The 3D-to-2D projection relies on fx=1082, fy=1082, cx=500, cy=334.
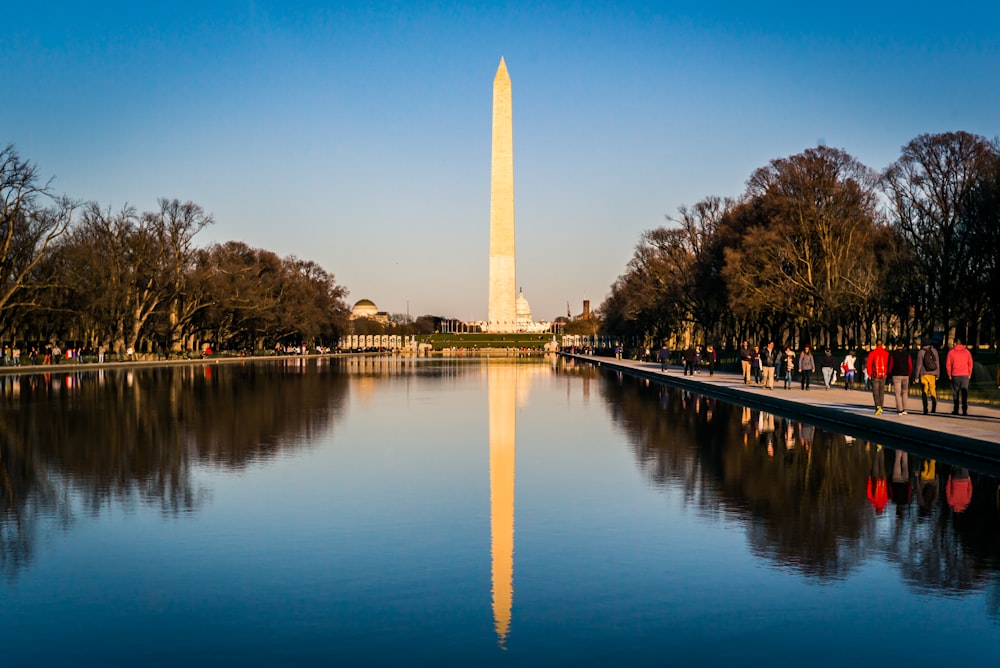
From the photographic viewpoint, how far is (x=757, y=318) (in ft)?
201

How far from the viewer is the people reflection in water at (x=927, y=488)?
37.7ft

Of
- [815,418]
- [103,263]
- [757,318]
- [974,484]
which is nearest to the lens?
[974,484]

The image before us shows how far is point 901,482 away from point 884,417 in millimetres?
8929

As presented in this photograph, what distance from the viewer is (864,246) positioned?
5341 centimetres

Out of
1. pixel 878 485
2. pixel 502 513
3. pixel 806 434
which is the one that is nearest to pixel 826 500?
pixel 878 485

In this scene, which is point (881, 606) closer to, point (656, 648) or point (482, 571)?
point (656, 648)

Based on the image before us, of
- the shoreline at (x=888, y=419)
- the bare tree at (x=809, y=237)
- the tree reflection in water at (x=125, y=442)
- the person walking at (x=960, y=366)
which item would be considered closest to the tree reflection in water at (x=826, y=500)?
the shoreline at (x=888, y=419)

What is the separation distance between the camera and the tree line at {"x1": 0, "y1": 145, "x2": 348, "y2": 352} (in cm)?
5897

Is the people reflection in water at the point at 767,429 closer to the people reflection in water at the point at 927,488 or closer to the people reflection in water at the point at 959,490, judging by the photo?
the people reflection in water at the point at 927,488

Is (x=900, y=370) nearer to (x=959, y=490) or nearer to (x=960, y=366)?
(x=960, y=366)

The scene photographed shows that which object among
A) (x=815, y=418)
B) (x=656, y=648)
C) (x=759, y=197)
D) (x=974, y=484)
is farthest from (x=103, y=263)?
(x=656, y=648)

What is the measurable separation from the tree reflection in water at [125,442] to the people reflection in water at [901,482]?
7.63 m

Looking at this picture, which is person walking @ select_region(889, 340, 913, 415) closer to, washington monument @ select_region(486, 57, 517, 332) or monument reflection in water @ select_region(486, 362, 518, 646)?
monument reflection in water @ select_region(486, 362, 518, 646)

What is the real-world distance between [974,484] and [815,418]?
445 inches
